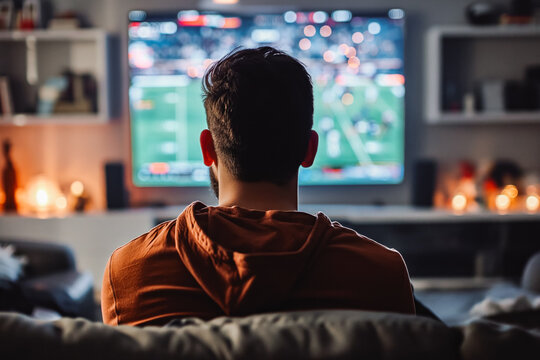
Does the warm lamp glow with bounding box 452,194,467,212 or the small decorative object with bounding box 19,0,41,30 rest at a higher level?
the small decorative object with bounding box 19,0,41,30

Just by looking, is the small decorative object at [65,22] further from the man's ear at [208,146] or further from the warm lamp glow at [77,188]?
the man's ear at [208,146]

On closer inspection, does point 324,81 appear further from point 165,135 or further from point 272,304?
point 272,304

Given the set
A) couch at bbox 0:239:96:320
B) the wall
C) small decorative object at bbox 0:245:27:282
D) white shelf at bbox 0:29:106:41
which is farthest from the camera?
the wall

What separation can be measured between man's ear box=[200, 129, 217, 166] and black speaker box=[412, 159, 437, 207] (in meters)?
3.13

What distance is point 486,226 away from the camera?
3895mm

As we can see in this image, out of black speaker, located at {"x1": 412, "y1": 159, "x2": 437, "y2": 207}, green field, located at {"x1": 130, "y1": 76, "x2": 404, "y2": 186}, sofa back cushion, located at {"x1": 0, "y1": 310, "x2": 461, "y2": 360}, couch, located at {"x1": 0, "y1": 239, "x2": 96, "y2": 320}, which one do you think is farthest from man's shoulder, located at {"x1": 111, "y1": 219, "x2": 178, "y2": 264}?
black speaker, located at {"x1": 412, "y1": 159, "x2": 437, "y2": 207}

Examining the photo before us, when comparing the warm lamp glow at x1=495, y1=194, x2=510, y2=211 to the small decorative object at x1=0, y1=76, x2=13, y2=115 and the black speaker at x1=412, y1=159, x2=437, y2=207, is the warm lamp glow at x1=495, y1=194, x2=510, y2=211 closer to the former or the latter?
the black speaker at x1=412, y1=159, x2=437, y2=207

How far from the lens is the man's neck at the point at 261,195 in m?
1.05

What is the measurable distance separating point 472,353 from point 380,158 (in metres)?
3.52

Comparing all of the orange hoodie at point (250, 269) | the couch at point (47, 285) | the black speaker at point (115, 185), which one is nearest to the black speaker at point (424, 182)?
the black speaker at point (115, 185)

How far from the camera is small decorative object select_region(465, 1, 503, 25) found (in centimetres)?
405

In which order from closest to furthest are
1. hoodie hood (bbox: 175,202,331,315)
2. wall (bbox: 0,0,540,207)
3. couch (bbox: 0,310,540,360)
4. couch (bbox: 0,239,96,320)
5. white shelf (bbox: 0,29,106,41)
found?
1. couch (bbox: 0,310,540,360)
2. hoodie hood (bbox: 175,202,331,315)
3. couch (bbox: 0,239,96,320)
4. white shelf (bbox: 0,29,106,41)
5. wall (bbox: 0,0,540,207)

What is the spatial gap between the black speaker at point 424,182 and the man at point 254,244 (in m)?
3.12

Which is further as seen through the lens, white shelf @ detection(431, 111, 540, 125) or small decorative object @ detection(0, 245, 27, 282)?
white shelf @ detection(431, 111, 540, 125)
